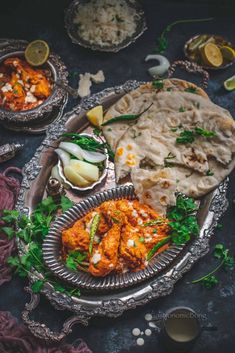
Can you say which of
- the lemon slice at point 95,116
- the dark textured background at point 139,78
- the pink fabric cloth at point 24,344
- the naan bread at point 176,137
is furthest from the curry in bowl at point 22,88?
the pink fabric cloth at point 24,344

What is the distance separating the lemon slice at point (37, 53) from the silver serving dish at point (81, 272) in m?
1.97

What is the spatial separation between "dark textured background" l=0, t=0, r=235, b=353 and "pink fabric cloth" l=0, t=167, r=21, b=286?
0.14m

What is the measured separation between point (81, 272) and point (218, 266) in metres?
1.38

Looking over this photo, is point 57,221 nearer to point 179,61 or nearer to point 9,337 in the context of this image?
point 9,337

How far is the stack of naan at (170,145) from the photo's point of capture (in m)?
6.25

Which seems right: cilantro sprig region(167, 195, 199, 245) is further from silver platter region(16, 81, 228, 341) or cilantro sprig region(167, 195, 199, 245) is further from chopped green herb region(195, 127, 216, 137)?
chopped green herb region(195, 127, 216, 137)

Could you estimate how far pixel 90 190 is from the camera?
6461 millimetres

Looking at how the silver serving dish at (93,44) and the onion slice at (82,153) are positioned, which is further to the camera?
the silver serving dish at (93,44)

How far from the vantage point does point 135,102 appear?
6.77 meters

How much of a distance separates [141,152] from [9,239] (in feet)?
5.29

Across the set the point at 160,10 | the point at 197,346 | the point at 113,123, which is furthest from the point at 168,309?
the point at 160,10

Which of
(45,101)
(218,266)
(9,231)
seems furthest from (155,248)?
(45,101)

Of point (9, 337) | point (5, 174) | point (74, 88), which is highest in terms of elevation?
point (74, 88)

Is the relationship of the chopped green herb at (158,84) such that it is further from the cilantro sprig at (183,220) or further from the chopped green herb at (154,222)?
the chopped green herb at (154,222)
